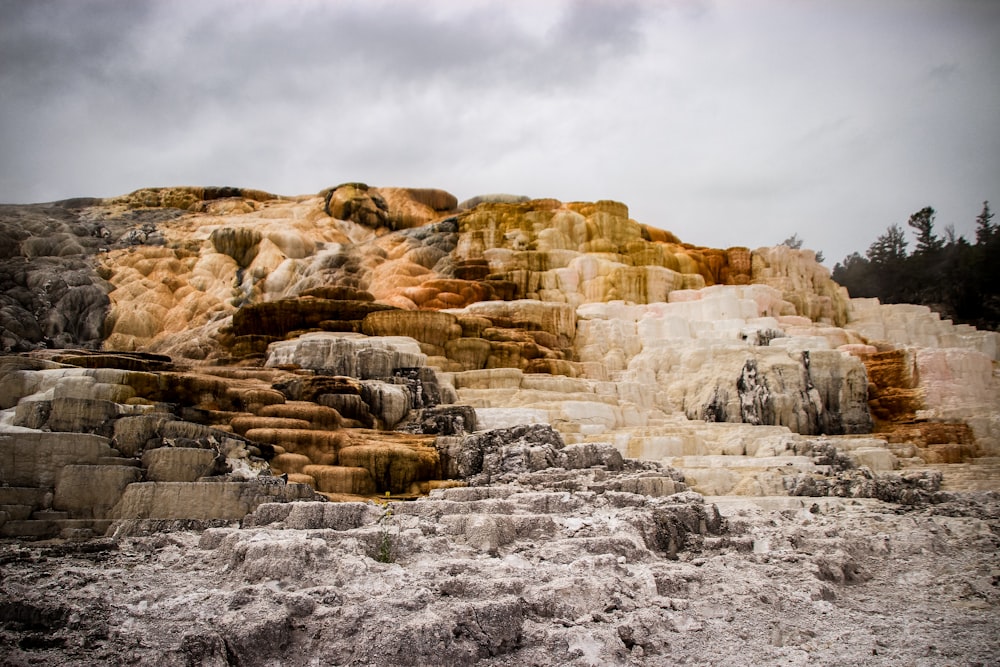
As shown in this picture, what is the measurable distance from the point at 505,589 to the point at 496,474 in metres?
5.21

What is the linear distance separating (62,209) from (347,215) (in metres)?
12.2

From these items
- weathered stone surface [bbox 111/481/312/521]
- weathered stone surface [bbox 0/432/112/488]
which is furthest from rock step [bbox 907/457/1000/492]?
weathered stone surface [bbox 0/432/112/488]

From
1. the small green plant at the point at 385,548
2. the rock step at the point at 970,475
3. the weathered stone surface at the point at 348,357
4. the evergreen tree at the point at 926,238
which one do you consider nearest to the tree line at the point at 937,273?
the evergreen tree at the point at 926,238

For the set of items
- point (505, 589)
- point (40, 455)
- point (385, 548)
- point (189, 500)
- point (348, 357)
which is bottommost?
point (505, 589)

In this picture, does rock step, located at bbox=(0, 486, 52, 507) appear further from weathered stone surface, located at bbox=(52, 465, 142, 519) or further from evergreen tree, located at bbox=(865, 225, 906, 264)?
evergreen tree, located at bbox=(865, 225, 906, 264)

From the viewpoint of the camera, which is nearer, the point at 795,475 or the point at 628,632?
the point at 628,632

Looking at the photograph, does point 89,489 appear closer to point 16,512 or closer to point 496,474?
point 16,512

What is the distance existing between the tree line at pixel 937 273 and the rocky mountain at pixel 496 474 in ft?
21.5

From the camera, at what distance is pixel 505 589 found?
6484mm

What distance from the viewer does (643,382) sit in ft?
63.9

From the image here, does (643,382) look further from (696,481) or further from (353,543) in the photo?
(353,543)

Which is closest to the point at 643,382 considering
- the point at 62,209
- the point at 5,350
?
the point at 5,350

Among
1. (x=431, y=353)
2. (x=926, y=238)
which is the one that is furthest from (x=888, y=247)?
(x=431, y=353)

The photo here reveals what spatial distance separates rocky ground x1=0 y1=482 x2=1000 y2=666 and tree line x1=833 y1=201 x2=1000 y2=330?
69.3 feet
